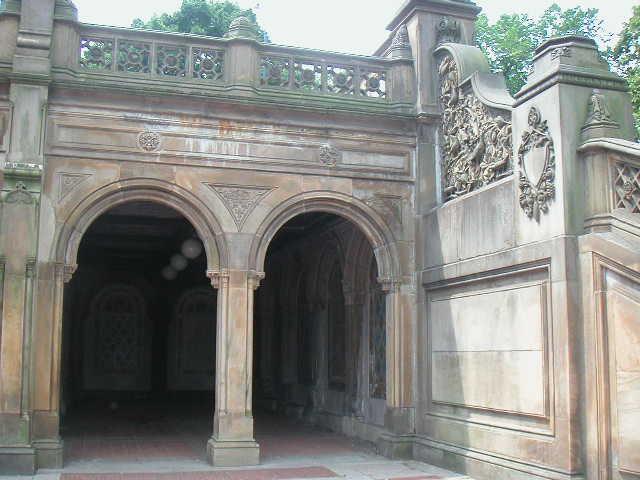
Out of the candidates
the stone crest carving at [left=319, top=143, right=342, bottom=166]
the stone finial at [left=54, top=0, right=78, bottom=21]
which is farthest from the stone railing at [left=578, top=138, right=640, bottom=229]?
the stone finial at [left=54, top=0, right=78, bottom=21]

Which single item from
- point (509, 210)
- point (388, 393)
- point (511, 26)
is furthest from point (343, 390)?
point (511, 26)

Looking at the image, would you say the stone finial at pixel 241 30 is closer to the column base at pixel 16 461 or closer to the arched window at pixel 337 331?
the arched window at pixel 337 331

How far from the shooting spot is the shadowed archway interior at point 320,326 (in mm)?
13539

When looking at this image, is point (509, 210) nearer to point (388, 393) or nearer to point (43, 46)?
point (388, 393)

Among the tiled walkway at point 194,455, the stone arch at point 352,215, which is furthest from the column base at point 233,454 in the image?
the stone arch at point 352,215

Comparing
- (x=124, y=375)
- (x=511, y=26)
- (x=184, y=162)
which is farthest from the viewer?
(x=511, y=26)

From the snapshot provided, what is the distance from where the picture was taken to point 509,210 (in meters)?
9.55

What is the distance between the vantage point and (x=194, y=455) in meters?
11.5

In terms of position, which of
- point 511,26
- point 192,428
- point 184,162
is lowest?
point 192,428

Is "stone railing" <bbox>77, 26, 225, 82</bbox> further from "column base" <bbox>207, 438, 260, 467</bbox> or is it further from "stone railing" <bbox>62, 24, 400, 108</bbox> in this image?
"column base" <bbox>207, 438, 260, 467</bbox>

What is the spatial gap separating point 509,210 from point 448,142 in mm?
2422

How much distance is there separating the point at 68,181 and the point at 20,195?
2.28 feet

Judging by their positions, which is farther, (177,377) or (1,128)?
(177,377)

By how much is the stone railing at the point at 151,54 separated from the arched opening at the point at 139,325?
6.60 meters
